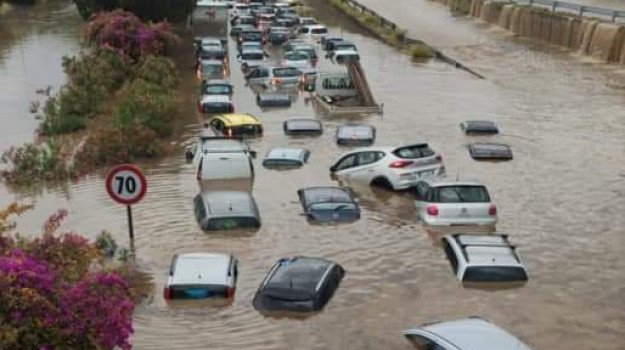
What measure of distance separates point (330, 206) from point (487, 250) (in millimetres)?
5078

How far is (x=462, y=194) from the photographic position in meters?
21.2

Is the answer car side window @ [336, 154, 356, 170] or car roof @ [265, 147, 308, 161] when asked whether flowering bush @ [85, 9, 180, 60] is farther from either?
car side window @ [336, 154, 356, 170]

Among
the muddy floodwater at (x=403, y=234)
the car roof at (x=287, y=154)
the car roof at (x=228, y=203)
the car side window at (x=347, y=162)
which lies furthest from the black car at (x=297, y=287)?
the car roof at (x=287, y=154)

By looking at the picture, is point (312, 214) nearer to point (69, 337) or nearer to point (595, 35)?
point (69, 337)

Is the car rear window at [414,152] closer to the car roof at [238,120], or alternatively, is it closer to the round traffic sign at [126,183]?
the car roof at [238,120]

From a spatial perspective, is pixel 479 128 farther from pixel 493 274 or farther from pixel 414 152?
pixel 493 274

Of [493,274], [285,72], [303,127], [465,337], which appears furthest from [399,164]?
[285,72]

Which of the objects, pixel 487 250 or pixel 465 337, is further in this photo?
pixel 487 250

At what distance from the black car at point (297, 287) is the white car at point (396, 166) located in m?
7.93

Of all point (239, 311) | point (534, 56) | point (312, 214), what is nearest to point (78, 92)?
point (312, 214)

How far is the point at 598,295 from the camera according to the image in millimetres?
17484

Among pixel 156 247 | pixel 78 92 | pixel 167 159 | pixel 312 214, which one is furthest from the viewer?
pixel 78 92

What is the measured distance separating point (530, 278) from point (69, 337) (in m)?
10.3

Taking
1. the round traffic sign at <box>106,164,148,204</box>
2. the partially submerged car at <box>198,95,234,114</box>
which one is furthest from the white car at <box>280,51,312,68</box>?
the round traffic sign at <box>106,164,148,204</box>
